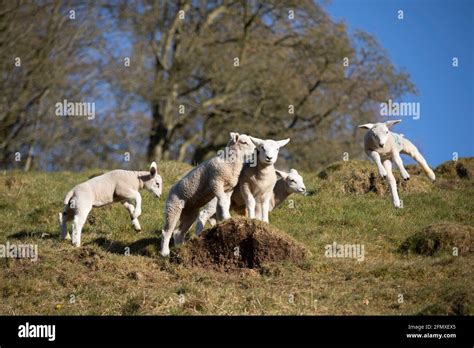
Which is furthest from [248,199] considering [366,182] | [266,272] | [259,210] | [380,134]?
[366,182]

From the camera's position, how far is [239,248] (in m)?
13.8

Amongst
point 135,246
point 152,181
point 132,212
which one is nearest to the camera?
point 135,246

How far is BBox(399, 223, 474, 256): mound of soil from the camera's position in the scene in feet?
46.9

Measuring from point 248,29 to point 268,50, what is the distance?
131cm

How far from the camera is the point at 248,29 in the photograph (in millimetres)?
38594

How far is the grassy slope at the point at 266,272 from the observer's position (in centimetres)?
1198

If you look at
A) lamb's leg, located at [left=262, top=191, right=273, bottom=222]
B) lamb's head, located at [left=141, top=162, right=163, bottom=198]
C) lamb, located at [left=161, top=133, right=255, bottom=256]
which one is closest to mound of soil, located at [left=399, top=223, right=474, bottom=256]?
lamb's leg, located at [left=262, top=191, right=273, bottom=222]

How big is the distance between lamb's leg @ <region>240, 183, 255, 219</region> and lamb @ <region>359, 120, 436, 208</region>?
2.67 meters

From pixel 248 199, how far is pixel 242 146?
88cm

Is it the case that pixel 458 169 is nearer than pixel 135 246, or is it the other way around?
pixel 135 246

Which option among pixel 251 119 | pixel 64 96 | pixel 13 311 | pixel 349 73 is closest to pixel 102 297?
pixel 13 311

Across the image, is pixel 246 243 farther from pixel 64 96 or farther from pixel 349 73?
pixel 349 73

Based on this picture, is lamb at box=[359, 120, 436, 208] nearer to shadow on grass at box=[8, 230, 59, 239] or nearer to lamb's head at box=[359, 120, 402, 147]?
lamb's head at box=[359, 120, 402, 147]

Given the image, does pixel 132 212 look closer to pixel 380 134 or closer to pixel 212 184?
pixel 212 184
